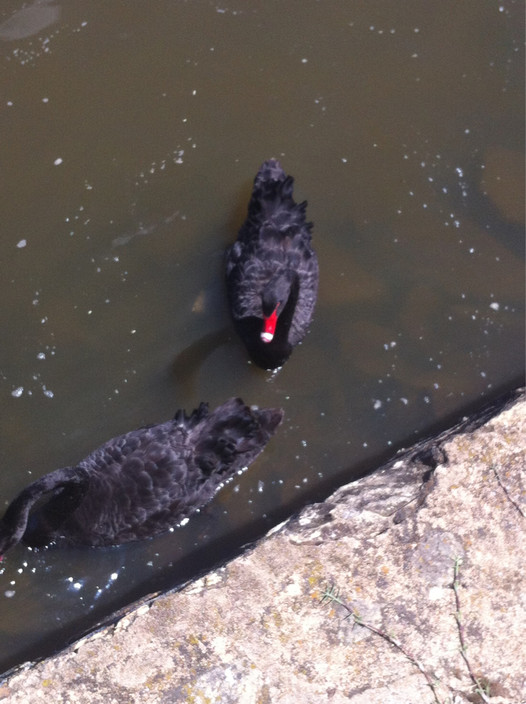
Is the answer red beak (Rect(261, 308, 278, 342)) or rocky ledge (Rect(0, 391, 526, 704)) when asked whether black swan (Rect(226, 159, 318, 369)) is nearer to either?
red beak (Rect(261, 308, 278, 342))

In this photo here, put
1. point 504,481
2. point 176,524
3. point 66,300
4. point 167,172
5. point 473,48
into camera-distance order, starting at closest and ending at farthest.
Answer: point 504,481 < point 176,524 < point 66,300 < point 167,172 < point 473,48

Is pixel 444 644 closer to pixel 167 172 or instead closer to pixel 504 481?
pixel 504 481

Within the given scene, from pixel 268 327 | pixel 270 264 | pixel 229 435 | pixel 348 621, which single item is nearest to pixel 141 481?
pixel 229 435

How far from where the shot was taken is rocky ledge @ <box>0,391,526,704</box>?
3.75m

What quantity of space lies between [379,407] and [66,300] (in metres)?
2.38

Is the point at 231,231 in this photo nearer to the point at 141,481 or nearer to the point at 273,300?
the point at 273,300

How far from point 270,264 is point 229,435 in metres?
1.24

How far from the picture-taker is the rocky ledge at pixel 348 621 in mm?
3754

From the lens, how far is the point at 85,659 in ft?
12.5

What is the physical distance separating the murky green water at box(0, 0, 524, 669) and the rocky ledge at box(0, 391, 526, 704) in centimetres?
78

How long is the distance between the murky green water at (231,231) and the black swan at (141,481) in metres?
0.27

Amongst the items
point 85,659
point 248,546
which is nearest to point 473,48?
point 248,546

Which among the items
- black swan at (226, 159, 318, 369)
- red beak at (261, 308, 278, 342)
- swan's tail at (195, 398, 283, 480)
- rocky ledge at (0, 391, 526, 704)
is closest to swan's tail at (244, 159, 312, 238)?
black swan at (226, 159, 318, 369)

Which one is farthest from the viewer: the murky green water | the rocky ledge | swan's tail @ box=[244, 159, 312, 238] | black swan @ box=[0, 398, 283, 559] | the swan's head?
swan's tail @ box=[244, 159, 312, 238]
